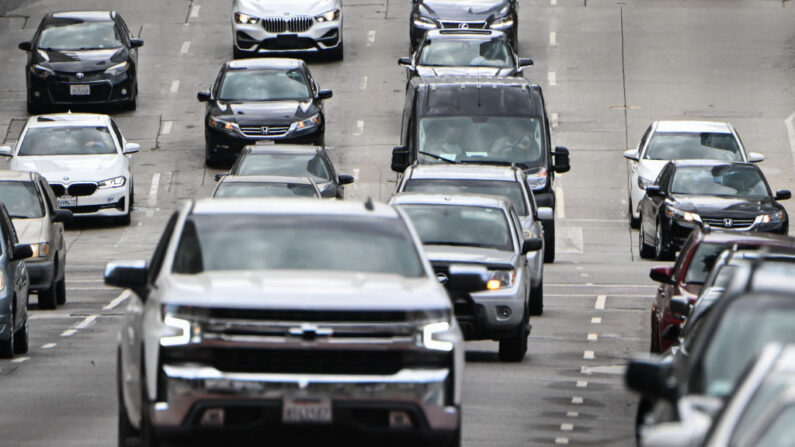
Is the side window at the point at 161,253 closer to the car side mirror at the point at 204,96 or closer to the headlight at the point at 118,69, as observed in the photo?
the car side mirror at the point at 204,96

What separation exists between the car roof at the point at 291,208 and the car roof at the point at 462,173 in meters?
12.6

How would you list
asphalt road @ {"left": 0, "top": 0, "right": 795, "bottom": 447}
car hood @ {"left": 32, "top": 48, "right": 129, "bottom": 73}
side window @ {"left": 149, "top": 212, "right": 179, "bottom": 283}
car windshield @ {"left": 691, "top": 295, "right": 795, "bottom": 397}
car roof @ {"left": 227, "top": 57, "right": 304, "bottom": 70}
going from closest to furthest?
car windshield @ {"left": 691, "top": 295, "right": 795, "bottom": 397} < side window @ {"left": 149, "top": 212, "right": 179, "bottom": 283} < asphalt road @ {"left": 0, "top": 0, "right": 795, "bottom": 447} < car roof @ {"left": 227, "top": 57, "right": 304, "bottom": 70} < car hood @ {"left": 32, "top": 48, "right": 129, "bottom": 73}

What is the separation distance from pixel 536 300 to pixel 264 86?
49.2 feet

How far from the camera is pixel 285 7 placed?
43469mm

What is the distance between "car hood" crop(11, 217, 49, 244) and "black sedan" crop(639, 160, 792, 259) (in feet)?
31.6

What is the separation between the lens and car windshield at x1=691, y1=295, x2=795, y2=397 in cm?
949

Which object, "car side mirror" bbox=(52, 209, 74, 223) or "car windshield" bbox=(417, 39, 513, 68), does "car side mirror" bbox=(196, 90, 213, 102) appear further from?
"car side mirror" bbox=(52, 209, 74, 223)

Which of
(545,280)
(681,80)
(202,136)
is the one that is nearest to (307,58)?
(202,136)

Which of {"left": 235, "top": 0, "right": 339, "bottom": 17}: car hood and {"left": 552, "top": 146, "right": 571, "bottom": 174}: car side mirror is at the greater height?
{"left": 552, "top": 146, "right": 571, "bottom": 174}: car side mirror

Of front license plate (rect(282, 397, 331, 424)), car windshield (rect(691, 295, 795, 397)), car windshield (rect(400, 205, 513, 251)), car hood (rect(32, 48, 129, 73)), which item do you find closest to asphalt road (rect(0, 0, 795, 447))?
car windshield (rect(400, 205, 513, 251))

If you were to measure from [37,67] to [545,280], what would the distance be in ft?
50.1

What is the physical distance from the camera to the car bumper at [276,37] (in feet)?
143

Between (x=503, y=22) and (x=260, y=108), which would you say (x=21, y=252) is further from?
(x=503, y=22)

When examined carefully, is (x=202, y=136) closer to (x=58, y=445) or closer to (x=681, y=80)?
(x=681, y=80)
